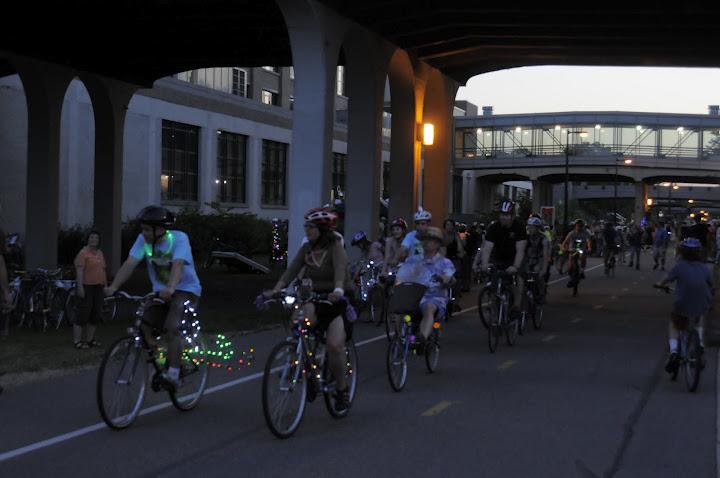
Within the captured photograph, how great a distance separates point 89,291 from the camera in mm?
13695

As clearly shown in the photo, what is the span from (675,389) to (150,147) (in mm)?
36261

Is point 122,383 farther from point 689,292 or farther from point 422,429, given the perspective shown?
point 689,292

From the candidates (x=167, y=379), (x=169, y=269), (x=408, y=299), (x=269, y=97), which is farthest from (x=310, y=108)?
(x=269, y=97)

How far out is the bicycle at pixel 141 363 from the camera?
7758 millimetres

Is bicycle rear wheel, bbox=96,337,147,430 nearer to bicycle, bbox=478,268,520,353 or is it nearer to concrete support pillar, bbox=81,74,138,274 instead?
bicycle, bbox=478,268,520,353

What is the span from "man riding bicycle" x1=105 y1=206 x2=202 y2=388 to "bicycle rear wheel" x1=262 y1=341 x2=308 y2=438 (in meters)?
1.10

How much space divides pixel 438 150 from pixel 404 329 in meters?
22.3

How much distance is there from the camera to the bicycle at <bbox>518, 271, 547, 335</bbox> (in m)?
15.7

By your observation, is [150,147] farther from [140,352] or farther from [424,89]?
[140,352]

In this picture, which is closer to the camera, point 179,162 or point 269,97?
point 179,162

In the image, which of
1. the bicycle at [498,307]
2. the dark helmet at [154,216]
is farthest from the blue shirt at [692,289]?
the dark helmet at [154,216]

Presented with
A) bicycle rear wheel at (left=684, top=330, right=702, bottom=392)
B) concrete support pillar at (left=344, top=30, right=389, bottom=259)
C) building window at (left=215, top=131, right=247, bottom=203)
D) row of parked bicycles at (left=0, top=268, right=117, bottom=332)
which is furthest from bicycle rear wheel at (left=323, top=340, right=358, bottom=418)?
building window at (left=215, top=131, right=247, bottom=203)

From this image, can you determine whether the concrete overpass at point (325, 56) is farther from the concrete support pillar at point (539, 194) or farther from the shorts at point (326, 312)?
the concrete support pillar at point (539, 194)

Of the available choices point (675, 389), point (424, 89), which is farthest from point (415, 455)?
point (424, 89)
